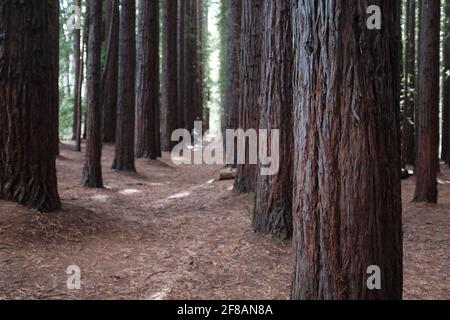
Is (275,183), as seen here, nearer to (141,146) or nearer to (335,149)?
(335,149)

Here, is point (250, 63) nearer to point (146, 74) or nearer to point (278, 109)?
point (278, 109)

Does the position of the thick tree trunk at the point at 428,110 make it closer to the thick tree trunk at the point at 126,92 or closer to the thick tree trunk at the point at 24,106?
the thick tree trunk at the point at 24,106

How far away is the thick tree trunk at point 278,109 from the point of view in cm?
641

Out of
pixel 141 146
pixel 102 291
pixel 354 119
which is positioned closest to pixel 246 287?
pixel 102 291

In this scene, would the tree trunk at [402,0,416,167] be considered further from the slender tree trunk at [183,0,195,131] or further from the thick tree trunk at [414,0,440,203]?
the slender tree trunk at [183,0,195,131]

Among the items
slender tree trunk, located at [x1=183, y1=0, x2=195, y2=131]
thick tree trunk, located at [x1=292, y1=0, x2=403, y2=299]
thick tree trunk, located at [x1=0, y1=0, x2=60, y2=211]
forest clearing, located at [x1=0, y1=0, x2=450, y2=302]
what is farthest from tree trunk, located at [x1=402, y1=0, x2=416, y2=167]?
slender tree trunk, located at [x1=183, y1=0, x2=195, y2=131]

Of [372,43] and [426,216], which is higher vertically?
[372,43]

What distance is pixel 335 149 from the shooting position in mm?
2898

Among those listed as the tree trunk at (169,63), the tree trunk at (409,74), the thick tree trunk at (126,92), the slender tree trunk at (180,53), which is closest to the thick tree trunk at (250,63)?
the thick tree trunk at (126,92)

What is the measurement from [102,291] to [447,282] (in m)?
4.04

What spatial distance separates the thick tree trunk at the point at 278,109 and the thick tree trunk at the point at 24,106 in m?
3.10

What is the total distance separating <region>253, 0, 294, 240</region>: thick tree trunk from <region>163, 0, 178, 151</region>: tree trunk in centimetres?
1496

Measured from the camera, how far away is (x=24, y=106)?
629cm
